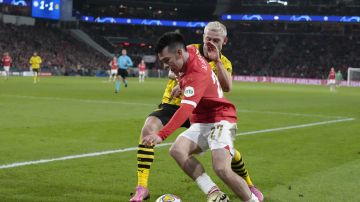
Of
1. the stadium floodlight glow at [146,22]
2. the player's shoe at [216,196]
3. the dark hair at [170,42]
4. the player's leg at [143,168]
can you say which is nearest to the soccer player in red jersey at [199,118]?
the dark hair at [170,42]

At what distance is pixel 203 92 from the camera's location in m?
5.54

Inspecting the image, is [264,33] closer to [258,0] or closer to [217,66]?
[258,0]

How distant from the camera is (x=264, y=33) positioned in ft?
282

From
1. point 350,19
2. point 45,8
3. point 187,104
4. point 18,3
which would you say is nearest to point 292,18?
point 350,19

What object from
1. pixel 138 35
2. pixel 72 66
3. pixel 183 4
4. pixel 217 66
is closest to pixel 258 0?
pixel 183 4

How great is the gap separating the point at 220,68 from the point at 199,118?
0.56m

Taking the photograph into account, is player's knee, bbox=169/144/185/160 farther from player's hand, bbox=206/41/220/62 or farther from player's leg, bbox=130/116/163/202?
player's hand, bbox=206/41/220/62

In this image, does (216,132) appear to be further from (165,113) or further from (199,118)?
(165,113)

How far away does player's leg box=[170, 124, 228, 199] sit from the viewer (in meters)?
6.02

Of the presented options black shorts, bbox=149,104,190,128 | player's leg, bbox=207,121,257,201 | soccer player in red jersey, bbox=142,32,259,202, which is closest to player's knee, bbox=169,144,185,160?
soccer player in red jersey, bbox=142,32,259,202

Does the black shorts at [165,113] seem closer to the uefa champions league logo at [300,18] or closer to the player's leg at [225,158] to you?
the player's leg at [225,158]

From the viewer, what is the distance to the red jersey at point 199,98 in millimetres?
5383

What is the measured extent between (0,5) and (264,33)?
37.0m

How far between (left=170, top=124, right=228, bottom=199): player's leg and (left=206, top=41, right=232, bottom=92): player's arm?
0.54 meters
